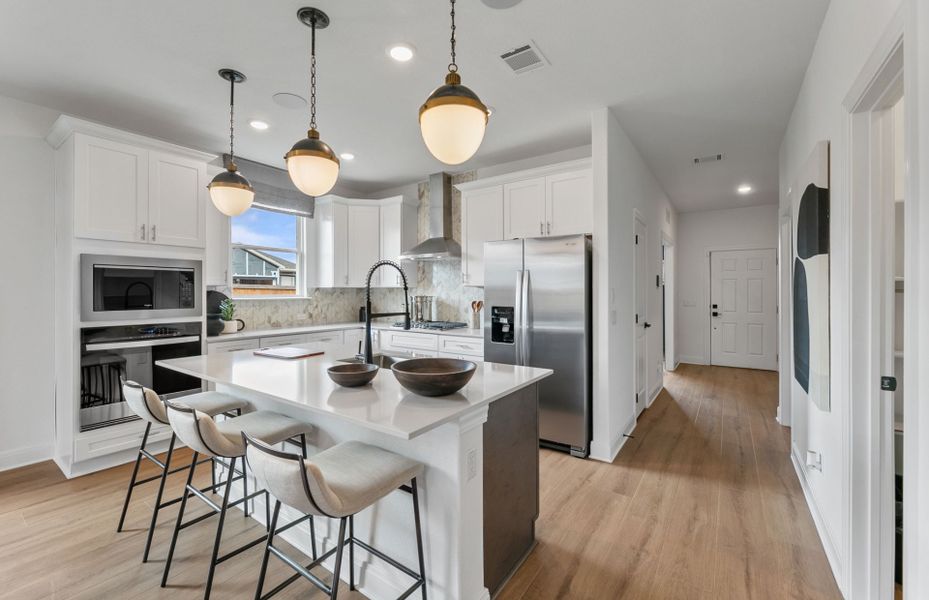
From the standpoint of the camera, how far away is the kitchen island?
59.9 inches

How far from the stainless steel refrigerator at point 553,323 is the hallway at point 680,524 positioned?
30cm

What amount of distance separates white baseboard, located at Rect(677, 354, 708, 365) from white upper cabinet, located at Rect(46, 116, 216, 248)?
7366mm

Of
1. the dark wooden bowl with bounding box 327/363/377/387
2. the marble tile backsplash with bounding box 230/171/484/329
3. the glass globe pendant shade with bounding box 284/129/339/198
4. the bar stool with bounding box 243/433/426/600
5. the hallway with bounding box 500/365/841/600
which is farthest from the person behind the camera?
the marble tile backsplash with bounding box 230/171/484/329

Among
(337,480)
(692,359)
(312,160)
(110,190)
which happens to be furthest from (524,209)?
(692,359)

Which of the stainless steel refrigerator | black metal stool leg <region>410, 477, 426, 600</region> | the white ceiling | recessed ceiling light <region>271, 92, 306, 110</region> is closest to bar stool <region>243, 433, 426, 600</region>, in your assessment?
black metal stool leg <region>410, 477, 426, 600</region>

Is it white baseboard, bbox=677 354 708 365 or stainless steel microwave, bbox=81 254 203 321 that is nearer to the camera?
stainless steel microwave, bbox=81 254 203 321

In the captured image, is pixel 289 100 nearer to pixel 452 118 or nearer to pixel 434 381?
pixel 452 118

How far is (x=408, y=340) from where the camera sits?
451cm

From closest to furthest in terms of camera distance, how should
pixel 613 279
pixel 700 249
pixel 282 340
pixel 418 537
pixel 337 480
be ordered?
pixel 337 480 → pixel 418 537 → pixel 613 279 → pixel 282 340 → pixel 700 249

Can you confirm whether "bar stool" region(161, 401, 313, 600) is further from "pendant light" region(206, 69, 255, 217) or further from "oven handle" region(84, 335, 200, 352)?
"oven handle" region(84, 335, 200, 352)

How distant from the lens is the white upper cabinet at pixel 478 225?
164 inches

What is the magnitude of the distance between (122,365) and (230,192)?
1.80 meters

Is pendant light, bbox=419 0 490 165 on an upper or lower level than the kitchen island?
upper

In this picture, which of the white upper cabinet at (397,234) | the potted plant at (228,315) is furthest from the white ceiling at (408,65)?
the potted plant at (228,315)
